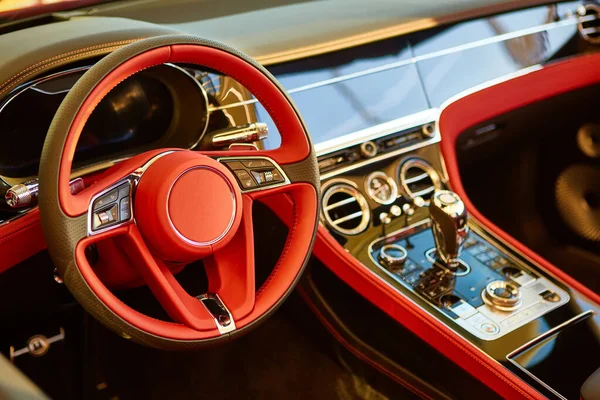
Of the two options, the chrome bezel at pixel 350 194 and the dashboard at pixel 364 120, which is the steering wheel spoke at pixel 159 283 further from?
the chrome bezel at pixel 350 194

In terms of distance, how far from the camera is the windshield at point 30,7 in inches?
56.6

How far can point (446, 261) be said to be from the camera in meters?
1.45

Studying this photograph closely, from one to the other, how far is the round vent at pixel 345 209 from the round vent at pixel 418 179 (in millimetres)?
122

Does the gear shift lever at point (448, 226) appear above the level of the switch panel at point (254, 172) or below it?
below

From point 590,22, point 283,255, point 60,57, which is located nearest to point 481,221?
point 283,255

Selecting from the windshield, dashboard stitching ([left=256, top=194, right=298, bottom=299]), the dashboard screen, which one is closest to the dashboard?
the dashboard screen

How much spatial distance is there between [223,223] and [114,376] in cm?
75

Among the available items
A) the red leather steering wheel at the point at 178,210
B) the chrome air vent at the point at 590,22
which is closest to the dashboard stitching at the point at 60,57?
the red leather steering wheel at the point at 178,210

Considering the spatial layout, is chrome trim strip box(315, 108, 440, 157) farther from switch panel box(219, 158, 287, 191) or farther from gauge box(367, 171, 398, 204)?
switch panel box(219, 158, 287, 191)

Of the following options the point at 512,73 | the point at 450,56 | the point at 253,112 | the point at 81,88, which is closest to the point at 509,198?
the point at 512,73

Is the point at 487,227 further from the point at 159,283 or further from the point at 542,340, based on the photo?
the point at 159,283

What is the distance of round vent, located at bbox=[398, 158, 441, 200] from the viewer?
155 cm

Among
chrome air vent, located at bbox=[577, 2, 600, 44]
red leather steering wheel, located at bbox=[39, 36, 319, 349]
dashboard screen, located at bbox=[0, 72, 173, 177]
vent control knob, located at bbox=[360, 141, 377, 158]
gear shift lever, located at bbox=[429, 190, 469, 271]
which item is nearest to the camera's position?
red leather steering wheel, located at bbox=[39, 36, 319, 349]

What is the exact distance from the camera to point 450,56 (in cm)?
166
